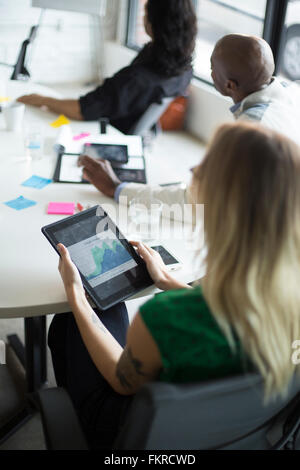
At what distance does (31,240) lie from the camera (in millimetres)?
1605

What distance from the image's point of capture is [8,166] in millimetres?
2086

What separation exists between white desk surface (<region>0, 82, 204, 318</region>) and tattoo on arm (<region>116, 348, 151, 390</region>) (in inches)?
9.2

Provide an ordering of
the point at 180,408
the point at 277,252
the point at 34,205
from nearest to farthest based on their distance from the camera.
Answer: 1. the point at 180,408
2. the point at 277,252
3. the point at 34,205

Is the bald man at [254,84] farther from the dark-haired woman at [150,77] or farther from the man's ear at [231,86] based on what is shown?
the dark-haired woman at [150,77]

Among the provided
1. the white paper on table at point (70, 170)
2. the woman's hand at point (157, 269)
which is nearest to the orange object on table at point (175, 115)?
the white paper on table at point (70, 170)

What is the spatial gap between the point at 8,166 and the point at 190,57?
1.39 metres

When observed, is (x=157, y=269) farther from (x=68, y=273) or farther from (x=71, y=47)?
(x=71, y=47)

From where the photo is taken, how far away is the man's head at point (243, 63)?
1814 millimetres

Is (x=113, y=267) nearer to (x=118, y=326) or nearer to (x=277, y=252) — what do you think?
(x=118, y=326)

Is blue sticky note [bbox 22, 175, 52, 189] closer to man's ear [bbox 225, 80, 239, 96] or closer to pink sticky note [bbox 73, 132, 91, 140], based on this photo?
pink sticky note [bbox 73, 132, 91, 140]

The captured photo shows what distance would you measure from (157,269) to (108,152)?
890 mm

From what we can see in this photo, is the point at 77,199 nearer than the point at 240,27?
Yes

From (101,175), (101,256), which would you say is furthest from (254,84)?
(101,256)

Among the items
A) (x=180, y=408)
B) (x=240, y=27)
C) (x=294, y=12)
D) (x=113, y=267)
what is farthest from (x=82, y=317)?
(x=240, y=27)
